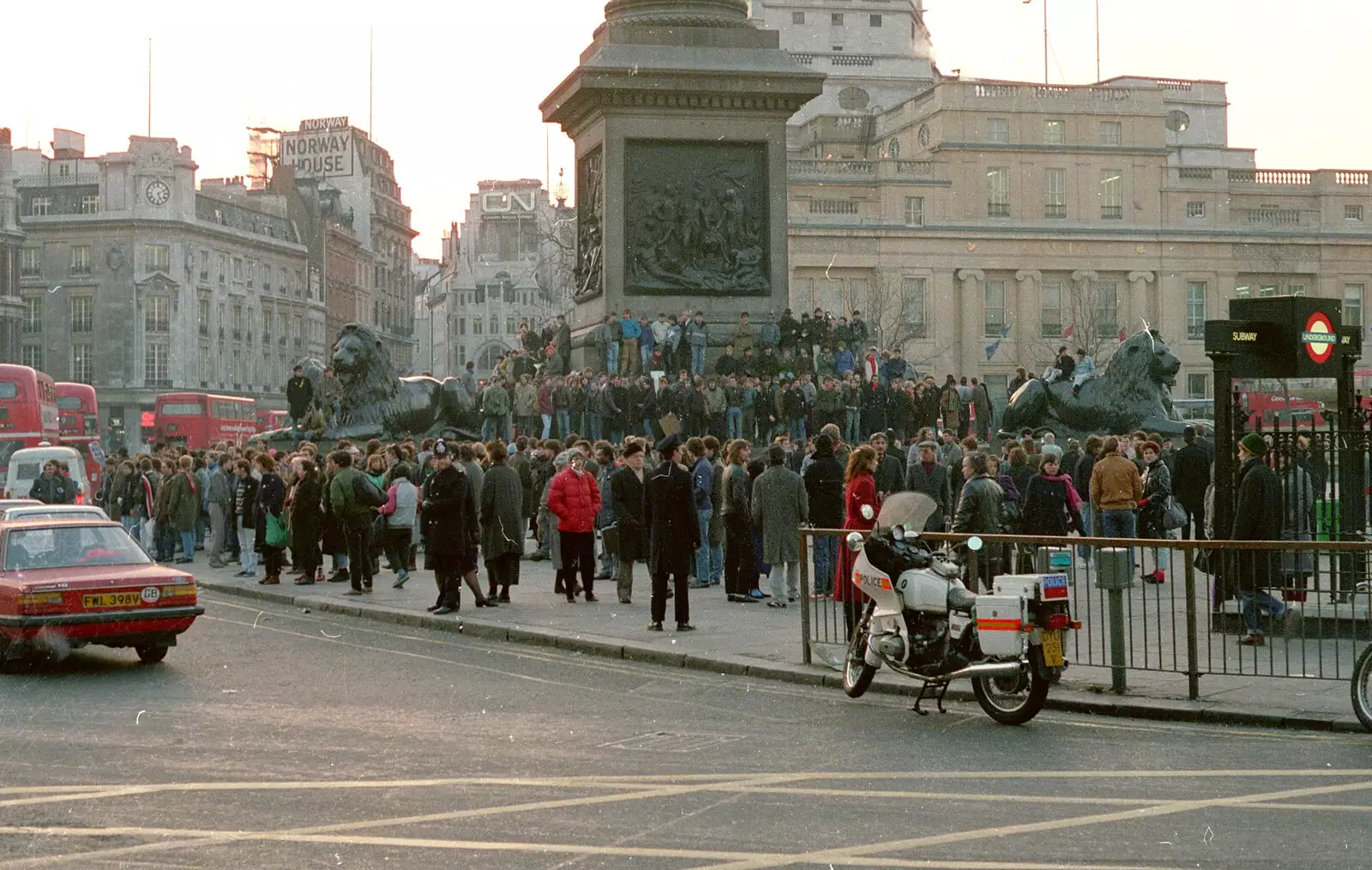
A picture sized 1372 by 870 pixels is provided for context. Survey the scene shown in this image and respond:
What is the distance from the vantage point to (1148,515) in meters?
24.3

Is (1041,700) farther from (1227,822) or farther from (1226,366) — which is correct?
(1226,366)

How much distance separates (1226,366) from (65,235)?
332 ft

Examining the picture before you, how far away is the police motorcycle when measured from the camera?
12648 mm

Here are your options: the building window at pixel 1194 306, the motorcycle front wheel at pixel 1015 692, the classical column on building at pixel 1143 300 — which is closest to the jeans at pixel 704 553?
the motorcycle front wheel at pixel 1015 692

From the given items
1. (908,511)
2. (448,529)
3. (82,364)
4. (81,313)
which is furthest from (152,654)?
(81,313)

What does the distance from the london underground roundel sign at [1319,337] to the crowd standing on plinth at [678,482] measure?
1.04 meters

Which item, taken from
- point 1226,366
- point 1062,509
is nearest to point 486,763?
point 1226,366

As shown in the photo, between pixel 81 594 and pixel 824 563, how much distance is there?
6311 mm

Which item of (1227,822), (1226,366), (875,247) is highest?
(875,247)

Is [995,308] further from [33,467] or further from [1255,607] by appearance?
[1255,607]

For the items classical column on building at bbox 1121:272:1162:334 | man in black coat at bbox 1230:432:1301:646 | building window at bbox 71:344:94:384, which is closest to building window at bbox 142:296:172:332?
building window at bbox 71:344:94:384

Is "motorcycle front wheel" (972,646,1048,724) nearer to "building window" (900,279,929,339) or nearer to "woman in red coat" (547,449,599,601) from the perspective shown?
"woman in red coat" (547,449,599,601)

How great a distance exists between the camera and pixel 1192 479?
25.1 metres

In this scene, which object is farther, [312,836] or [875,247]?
[875,247]
